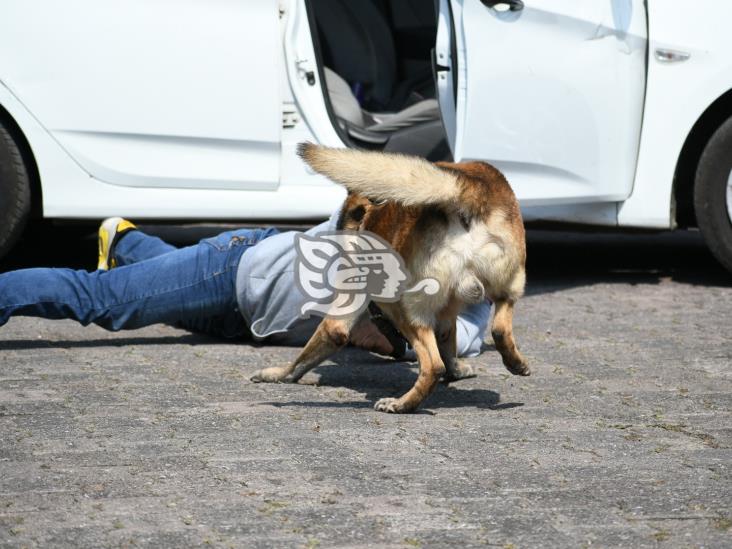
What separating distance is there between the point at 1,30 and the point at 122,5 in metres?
0.55

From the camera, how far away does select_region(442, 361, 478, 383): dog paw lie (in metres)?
4.24

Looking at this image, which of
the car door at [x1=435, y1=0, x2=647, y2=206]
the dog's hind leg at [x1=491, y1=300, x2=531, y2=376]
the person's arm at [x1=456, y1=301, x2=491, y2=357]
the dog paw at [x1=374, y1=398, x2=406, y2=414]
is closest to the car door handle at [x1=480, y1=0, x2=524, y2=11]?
the car door at [x1=435, y1=0, x2=647, y2=206]

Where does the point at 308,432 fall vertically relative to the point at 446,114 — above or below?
below

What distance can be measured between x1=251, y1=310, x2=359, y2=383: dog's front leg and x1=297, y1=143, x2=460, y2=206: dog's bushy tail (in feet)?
A: 2.22

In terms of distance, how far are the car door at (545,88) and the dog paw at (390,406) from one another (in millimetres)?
1972

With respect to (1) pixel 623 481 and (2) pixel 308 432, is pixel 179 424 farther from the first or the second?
(1) pixel 623 481

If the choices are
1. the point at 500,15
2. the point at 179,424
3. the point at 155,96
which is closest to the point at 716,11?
the point at 500,15

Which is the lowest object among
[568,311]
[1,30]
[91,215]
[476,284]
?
[568,311]

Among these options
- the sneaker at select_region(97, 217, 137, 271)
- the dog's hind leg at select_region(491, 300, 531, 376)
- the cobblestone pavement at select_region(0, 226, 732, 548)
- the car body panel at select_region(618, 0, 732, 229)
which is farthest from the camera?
→ the car body panel at select_region(618, 0, 732, 229)

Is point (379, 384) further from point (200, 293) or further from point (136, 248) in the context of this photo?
point (136, 248)

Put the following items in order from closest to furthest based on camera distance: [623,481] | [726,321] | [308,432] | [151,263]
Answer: [623,481] → [308,432] → [151,263] → [726,321]

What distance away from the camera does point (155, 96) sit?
18.0ft

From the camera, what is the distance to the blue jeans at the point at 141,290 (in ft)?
14.7

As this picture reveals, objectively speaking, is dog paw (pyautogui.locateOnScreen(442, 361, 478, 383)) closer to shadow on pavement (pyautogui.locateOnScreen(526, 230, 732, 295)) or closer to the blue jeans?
the blue jeans
